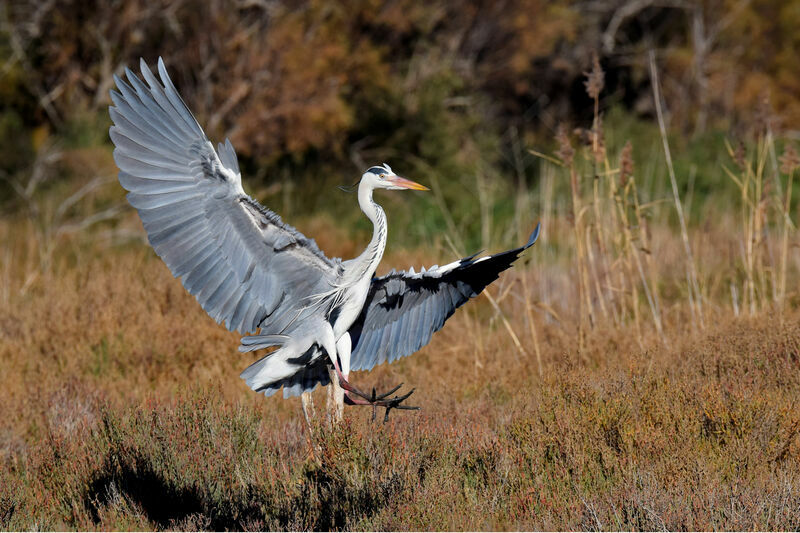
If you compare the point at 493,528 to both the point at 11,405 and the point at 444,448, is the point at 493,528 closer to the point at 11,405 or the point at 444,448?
the point at 444,448

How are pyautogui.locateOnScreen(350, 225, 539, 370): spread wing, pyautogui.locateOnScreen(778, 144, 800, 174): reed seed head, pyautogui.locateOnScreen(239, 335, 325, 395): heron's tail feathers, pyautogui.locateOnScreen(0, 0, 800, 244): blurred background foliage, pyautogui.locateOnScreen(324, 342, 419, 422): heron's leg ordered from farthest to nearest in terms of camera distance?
1. pyautogui.locateOnScreen(0, 0, 800, 244): blurred background foliage
2. pyautogui.locateOnScreen(778, 144, 800, 174): reed seed head
3. pyautogui.locateOnScreen(350, 225, 539, 370): spread wing
4. pyautogui.locateOnScreen(239, 335, 325, 395): heron's tail feathers
5. pyautogui.locateOnScreen(324, 342, 419, 422): heron's leg

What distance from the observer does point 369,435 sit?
381 cm

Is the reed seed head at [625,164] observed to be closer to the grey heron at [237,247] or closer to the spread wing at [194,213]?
the grey heron at [237,247]

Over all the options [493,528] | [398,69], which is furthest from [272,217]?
[398,69]

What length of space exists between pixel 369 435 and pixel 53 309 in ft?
10.8

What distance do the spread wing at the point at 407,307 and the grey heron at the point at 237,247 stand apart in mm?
84

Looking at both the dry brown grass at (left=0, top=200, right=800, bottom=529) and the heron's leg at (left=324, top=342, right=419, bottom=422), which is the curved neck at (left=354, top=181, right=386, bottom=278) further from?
the dry brown grass at (left=0, top=200, right=800, bottom=529)


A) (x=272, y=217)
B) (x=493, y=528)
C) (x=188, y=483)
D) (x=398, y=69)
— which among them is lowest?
(x=493, y=528)

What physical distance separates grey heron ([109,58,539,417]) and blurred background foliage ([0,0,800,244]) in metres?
3.85

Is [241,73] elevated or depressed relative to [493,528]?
elevated

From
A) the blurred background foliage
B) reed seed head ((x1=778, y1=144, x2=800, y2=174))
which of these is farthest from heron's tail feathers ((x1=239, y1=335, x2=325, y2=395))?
the blurred background foliage

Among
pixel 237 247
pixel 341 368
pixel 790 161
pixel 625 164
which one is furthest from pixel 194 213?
pixel 790 161

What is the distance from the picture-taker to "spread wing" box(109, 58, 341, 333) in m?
4.33

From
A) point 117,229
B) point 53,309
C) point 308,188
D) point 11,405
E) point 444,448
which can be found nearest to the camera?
point 444,448
